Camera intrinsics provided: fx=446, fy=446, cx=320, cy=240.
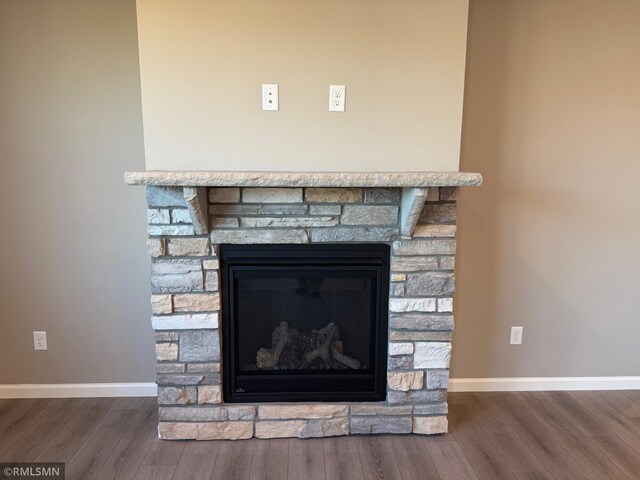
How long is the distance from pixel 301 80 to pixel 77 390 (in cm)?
209

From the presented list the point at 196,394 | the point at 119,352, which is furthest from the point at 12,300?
the point at 196,394

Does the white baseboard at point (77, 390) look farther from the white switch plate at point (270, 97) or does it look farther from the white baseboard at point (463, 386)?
the white switch plate at point (270, 97)

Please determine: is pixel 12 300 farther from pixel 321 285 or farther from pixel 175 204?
pixel 321 285

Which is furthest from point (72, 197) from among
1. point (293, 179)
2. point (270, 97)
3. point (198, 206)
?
point (293, 179)

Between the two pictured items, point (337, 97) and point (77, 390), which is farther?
point (77, 390)

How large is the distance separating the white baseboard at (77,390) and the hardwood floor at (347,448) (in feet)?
0.15

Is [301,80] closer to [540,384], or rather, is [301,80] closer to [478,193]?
[478,193]

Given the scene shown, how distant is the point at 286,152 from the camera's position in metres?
2.02

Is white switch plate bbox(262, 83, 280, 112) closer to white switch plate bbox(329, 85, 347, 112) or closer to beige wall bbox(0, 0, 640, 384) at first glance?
white switch plate bbox(329, 85, 347, 112)

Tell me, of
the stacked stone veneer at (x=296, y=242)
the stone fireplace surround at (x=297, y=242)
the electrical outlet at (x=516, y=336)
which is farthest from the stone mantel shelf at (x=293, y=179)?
the electrical outlet at (x=516, y=336)

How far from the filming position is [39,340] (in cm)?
246

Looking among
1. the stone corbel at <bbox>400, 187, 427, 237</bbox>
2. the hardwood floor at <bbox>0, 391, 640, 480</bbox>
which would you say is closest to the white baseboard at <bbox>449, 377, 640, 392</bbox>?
the hardwood floor at <bbox>0, 391, 640, 480</bbox>

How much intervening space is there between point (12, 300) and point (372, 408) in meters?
2.00

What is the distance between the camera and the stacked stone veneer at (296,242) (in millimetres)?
1992
